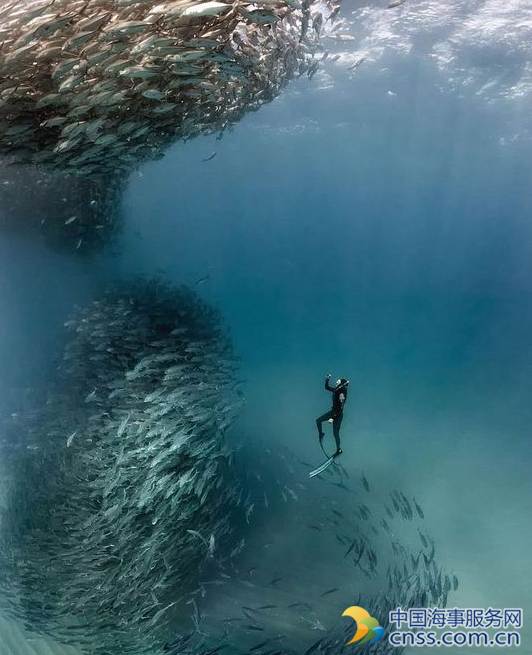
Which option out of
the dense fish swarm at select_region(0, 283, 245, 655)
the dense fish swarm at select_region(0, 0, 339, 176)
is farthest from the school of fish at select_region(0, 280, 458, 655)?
the dense fish swarm at select_region(0, 0, 339, 176)

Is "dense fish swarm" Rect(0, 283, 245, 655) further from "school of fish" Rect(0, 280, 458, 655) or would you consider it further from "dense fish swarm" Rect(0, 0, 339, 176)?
"dense fish swarm" Rect(0, 0, 339, 176)

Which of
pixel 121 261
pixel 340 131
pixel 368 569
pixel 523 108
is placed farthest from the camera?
pixel 340 131

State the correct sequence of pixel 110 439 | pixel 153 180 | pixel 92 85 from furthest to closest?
pixel 153 180, pixel 110 439, pixel 92 85

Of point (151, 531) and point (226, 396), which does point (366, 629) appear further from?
point (226, 396)

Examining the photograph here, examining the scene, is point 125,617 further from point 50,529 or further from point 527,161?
point 527,161

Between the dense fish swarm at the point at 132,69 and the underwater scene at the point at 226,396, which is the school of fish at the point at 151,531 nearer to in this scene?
the underwater scene at the point at 226,396

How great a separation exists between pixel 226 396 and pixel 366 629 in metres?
5.36

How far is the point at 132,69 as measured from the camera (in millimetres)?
5812

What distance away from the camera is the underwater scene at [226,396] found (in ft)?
25.8

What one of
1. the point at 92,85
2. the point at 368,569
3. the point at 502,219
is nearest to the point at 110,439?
the point at 92,85

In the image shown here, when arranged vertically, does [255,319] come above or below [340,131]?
below

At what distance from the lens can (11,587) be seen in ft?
31.3

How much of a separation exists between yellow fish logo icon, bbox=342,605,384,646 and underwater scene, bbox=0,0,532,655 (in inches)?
2.0

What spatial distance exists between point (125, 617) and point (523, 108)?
24.3 meters
